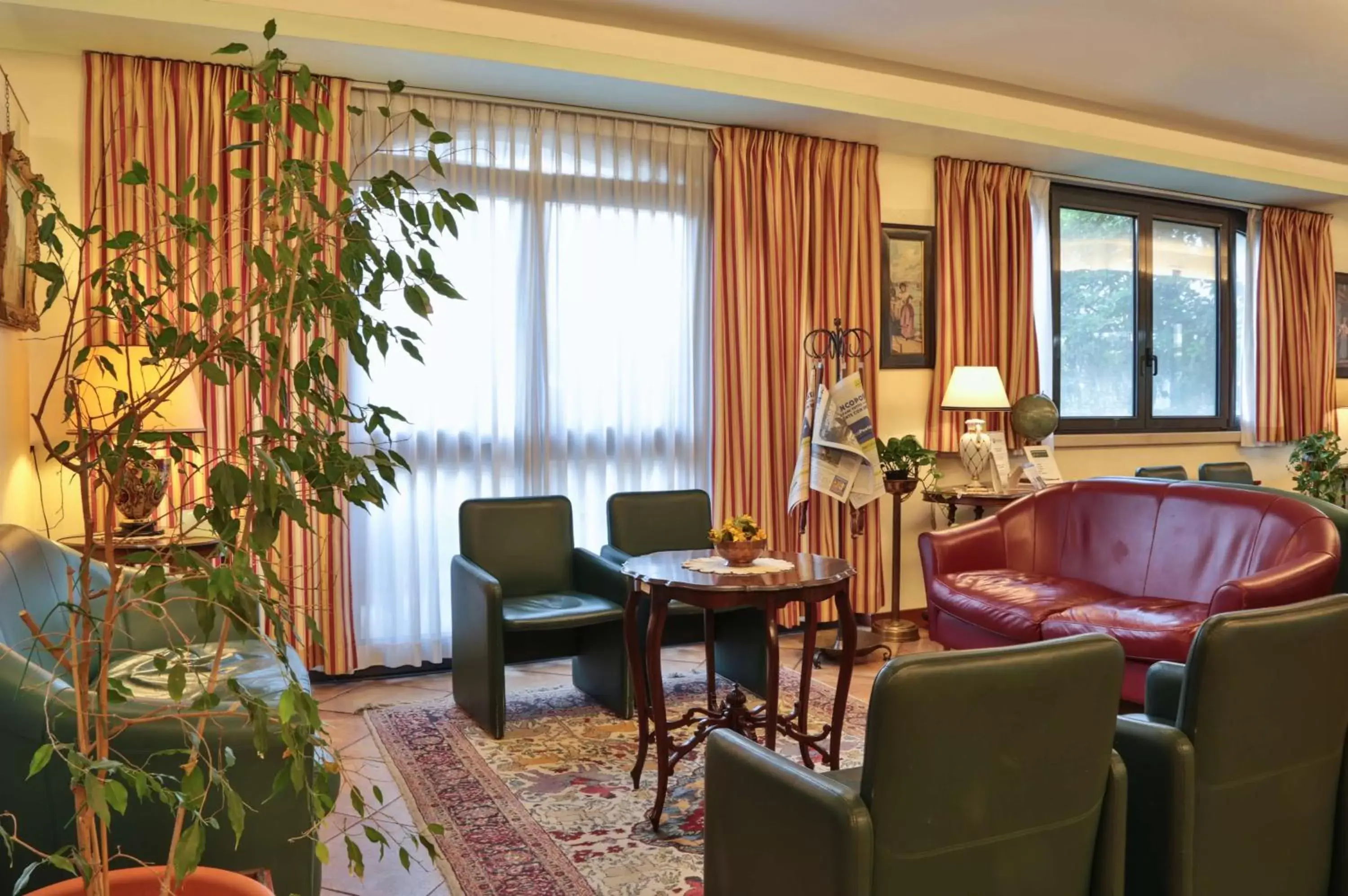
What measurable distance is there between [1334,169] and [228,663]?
25.8 ft

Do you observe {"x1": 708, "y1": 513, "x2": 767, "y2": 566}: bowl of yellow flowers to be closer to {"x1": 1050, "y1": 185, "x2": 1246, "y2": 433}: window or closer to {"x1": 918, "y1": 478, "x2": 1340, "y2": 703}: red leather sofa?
{"x1": 918, "y1": 478, "x2": 1340, "y2": 703}: red leather sofa

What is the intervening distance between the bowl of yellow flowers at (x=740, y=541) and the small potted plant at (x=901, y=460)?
6.50ft

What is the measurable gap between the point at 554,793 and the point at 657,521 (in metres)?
1.54

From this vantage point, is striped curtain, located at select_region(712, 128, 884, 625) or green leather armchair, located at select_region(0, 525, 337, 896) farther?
striped curtain, located at select_region(712, 128, 884, 625)

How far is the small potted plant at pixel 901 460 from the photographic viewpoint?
5.32 meters

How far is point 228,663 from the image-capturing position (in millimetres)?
3205

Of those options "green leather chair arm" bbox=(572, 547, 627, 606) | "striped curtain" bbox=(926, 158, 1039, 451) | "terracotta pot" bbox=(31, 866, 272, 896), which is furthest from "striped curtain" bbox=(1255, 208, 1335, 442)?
"terracotta pot" bbox=(31, 866, 272, 896)

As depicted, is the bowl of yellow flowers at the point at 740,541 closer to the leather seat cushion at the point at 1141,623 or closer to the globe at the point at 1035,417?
the leather seat cushion at the point at 1141,623

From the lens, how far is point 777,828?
1.84m

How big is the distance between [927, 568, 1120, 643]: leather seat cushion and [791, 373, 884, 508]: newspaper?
616 millimetres

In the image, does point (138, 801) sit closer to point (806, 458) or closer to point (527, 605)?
point (527, 605)

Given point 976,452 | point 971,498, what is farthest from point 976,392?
point 971,498

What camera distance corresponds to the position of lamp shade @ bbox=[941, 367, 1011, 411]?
558 cm

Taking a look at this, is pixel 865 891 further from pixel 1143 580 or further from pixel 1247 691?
pixel 1143 580
